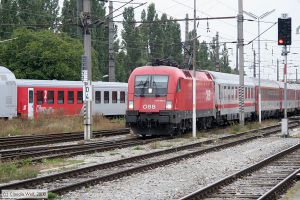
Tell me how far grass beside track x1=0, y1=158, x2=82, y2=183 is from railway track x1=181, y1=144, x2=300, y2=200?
4292mm

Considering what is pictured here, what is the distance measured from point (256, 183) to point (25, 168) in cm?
566

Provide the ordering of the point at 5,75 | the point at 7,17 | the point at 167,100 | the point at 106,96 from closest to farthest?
1. the point at 167,100
2. the point at 5,75
3. the point at 106,96
4. the point at 7,17

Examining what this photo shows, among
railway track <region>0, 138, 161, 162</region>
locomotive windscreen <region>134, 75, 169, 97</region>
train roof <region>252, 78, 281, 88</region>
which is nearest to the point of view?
railway track <region>0, 138, 161, 162</region>

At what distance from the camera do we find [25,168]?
1438 cm

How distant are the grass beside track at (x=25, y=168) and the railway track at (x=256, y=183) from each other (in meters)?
4.29

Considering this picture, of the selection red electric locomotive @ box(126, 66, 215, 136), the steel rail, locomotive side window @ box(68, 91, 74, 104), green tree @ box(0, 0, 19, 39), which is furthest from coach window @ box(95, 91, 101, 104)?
the steel rail

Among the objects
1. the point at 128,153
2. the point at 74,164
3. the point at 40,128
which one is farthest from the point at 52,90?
the point at 74,164

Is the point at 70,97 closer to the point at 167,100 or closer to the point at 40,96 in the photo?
the point at 40,96

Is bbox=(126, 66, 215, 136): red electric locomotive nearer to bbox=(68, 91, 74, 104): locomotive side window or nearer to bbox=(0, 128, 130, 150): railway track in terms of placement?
bbox=(0, 128, 130, 150): railway track

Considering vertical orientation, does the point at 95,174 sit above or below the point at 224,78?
below

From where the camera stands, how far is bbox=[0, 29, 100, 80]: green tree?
49875mm

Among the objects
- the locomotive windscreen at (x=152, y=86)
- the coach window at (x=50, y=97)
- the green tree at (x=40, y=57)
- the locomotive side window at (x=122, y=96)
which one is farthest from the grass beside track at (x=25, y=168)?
the green tree at (x=40, y=57)

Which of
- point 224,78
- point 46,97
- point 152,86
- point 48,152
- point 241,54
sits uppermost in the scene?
point 241,54

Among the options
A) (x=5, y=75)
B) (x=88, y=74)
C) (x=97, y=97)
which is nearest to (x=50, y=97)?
(x=5, y=75)
